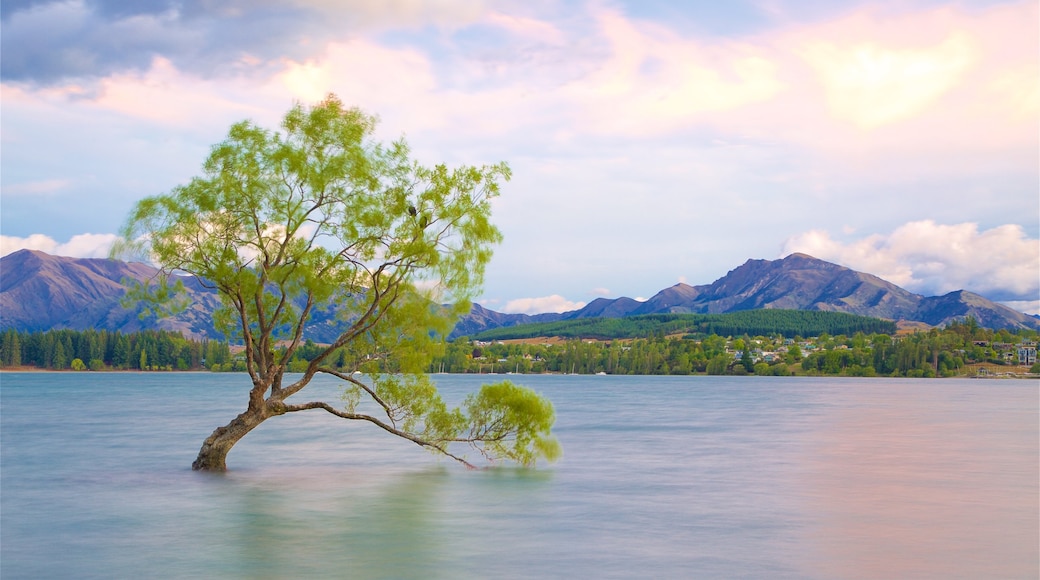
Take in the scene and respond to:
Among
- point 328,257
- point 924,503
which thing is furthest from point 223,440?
point 924,503

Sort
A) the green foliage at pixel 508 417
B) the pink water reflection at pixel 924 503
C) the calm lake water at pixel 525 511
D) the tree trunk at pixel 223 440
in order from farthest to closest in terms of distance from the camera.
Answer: the green foliage at pixel 508 417, the tree trunk at pixel 223 440, the pink water reflection at pixel 924 503, the calm lake water at pixel 525 511

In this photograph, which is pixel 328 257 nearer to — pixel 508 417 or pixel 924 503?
pixel 508 417

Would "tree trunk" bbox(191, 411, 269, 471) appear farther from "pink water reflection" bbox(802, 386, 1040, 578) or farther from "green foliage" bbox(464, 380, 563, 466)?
"pink water reflection" bbox(802, 386, 1040, 578)

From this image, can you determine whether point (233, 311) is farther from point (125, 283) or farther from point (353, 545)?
point (353, 545)

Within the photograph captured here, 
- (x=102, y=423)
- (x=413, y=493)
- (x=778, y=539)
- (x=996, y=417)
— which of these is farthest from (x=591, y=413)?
(x=778, y=539)

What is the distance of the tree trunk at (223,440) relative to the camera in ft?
91.1

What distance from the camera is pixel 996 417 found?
75.5 meters

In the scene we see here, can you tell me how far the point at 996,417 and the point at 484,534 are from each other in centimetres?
6804

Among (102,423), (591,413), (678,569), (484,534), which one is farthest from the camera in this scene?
(591,413)

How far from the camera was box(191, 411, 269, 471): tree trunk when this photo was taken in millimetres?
27781

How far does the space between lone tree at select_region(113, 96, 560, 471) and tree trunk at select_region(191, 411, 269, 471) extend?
0.27ft

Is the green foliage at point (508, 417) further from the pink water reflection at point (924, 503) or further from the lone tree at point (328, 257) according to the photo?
the pink water reflection at point (924, 503)

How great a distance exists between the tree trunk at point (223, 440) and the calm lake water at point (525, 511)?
2.79 ft

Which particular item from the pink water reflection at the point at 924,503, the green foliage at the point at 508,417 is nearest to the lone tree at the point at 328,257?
the green foliage at the point at 508,417
